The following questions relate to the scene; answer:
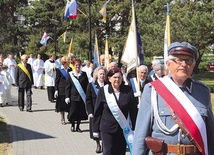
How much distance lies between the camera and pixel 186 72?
3.79 m

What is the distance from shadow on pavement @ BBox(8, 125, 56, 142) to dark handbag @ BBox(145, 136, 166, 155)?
7132 mm

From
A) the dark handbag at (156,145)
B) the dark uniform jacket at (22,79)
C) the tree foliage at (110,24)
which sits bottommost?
the dark uniform jacket at (22,79)

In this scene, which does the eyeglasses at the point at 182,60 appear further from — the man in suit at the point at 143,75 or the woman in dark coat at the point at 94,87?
the man in suit at the point at 143,75

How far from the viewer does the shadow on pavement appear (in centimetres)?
1084

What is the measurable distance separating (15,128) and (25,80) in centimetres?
328

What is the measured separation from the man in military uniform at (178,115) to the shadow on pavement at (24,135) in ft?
23.4

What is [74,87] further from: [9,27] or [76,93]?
[9,27]

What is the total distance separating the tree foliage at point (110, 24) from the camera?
26219mm

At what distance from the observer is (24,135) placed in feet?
37.0

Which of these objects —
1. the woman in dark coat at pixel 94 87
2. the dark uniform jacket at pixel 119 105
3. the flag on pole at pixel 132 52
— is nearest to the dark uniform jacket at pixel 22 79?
the flag on pole at pixel 132 52

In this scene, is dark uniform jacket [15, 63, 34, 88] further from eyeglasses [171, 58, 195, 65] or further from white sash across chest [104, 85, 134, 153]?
eyeglasses [171, 58, 195, 65]

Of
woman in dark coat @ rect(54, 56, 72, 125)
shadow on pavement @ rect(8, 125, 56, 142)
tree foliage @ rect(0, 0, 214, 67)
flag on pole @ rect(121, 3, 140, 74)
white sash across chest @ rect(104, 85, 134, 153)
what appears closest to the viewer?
white sash across chest @ rect(104, 85, 134, 153)

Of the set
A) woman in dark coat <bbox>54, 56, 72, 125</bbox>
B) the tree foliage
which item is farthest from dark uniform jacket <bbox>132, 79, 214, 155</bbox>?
the tree foliage

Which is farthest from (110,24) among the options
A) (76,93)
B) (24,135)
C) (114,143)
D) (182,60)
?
(182,60)
